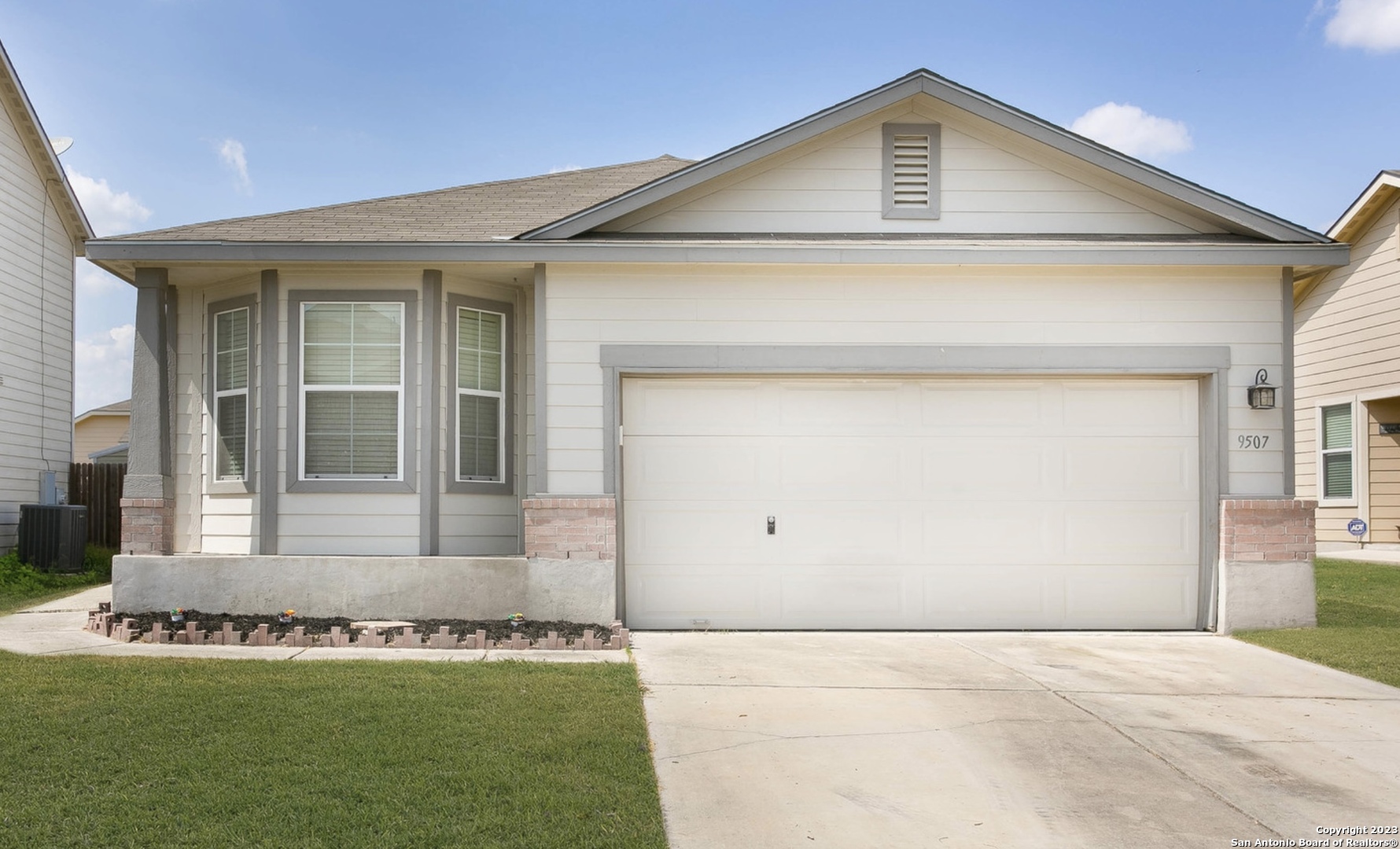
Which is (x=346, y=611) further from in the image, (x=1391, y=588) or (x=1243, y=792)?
(x=1391, y=588)

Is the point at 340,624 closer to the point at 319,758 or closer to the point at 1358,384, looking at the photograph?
the point at 319,758

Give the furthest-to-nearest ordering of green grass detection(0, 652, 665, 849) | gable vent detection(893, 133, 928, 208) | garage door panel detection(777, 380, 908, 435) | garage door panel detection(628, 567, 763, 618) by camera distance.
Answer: gable vent detection(893, 133, 928, 208) → garage door panel detection(777, 380, 908, 435) → garage door panel detection(628, 567, 763, 618) → green grass detection(0, 652, 665, 849)

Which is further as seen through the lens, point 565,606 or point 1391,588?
point 1391,588

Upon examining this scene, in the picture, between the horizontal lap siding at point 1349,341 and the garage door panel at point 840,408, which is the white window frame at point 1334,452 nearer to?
the horizontal lap siding at point 1349,341

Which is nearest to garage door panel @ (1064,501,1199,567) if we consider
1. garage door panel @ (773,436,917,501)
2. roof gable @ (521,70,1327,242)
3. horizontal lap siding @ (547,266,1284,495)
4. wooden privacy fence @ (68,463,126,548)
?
horizontal lap siding @ (547,266,1284,495)

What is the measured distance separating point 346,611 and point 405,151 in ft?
62.4

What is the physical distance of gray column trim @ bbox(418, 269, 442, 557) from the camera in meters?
9.22

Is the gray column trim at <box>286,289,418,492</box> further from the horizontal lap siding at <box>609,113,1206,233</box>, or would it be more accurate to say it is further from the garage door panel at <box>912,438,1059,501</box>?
the garage door panel at <box>912,438,1059,501</box>

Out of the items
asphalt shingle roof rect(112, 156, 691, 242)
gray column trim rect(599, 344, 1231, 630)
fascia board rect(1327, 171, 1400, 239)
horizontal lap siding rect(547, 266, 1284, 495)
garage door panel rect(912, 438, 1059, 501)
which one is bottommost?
garage door panel rect(912, 438, 1059, 501)

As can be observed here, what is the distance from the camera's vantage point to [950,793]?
187 inches

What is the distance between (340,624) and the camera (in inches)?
338

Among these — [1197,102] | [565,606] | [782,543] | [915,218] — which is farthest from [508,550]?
[1197,102]

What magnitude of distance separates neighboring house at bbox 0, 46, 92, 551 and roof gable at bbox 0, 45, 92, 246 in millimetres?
13

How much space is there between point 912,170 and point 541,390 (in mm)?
3979
